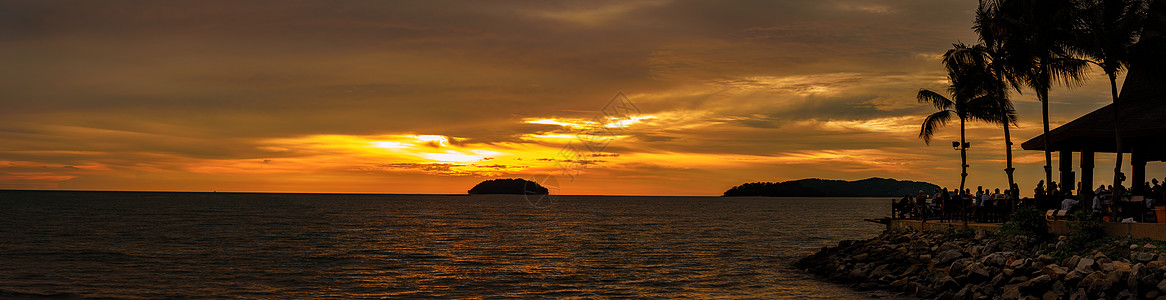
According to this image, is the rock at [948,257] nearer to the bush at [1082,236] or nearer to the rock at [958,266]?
the rock at [958,266]

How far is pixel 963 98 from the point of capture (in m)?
43.9

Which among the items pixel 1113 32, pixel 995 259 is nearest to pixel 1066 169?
pixel 1113 32

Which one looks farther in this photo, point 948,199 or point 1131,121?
point 948,199

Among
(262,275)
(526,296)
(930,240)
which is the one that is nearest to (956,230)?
(930,240)

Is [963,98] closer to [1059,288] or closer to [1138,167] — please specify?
[1138,167]

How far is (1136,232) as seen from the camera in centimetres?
2220

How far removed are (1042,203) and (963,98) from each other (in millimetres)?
16504

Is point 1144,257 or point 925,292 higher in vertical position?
point 1144,257

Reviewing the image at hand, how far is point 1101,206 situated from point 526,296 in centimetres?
1837

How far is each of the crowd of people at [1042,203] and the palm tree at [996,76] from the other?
3800mm

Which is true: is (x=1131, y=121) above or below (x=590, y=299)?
above

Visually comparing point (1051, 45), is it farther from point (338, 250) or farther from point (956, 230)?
point (338, 250)

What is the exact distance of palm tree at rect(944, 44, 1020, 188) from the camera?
119 ft

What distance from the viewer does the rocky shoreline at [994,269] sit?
18438 mm
